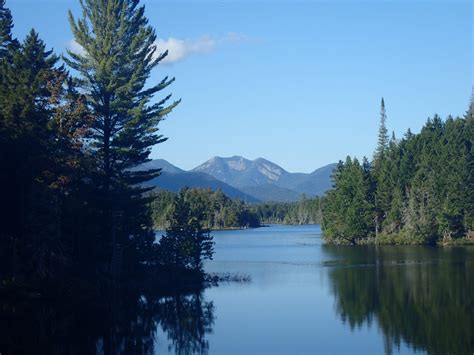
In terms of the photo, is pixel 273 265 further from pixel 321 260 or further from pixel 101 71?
pixel 101 71

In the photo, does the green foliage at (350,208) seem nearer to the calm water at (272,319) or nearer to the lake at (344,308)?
the lake at (344,308)

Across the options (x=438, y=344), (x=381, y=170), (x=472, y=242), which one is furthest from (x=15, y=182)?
(x=381, y=170)

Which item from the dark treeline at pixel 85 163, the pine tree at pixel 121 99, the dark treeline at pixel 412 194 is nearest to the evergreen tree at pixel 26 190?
the dark treeline at pixel 85 163

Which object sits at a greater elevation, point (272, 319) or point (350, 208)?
point (350, 208)

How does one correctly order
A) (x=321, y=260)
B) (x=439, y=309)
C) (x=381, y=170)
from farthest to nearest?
(x=381, y=170) → (x=321, y=260) → (x=439, y=309)

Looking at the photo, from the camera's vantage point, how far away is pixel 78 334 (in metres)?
27.5

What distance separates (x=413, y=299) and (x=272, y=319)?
31.7 ft

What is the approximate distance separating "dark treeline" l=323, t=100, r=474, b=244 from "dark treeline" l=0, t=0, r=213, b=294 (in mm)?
48696

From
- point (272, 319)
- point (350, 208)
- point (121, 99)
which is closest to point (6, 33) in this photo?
point (121, 99)

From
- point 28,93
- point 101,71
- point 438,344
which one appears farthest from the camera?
point 101,71

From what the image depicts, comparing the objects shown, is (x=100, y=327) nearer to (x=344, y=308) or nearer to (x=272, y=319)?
(x=272, y=319)

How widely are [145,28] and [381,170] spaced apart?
216 feet

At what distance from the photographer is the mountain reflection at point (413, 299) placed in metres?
27.5

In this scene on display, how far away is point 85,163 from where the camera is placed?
38219mm
